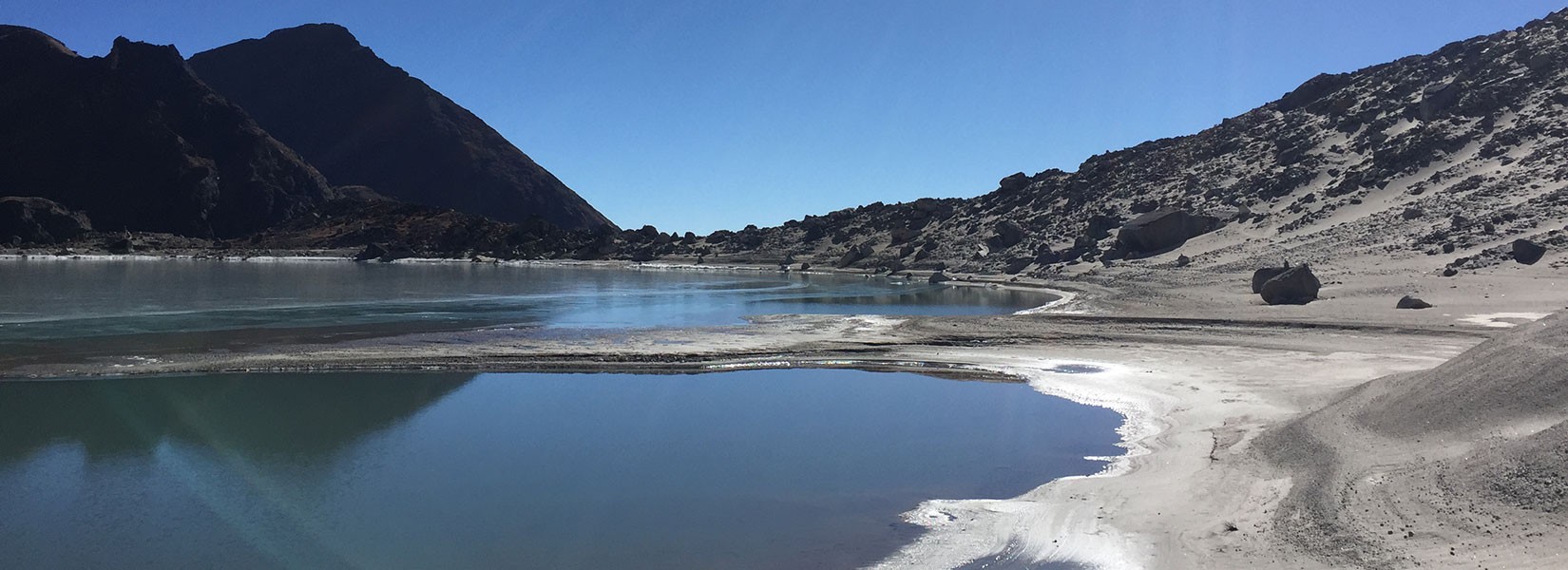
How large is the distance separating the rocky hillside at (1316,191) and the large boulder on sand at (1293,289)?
6896 millimetres

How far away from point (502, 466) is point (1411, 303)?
28.3 m

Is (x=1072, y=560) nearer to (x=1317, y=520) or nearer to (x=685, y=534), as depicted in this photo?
(x=1317, y=520)

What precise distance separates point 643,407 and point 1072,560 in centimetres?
→ 1107

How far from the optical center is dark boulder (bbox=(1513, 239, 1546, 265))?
34.6m

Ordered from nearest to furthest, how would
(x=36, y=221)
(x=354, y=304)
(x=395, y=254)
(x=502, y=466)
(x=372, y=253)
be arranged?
1. (x=502, y=466)
2. (x=354, y=304)
3. (x=36, y=221)
4. (x=372, y=253)
5. (x=395, y=254)

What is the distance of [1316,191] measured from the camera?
6244 centimetres

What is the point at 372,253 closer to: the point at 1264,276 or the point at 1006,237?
the point at 1006,237

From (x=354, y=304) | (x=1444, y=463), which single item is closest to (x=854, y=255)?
(x=354, y=304)

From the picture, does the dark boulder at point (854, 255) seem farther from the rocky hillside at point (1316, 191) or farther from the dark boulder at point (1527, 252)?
the dark boulder at point (1527, 252)

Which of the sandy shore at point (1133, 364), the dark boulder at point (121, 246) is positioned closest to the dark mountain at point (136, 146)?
the dark boulder at point (121, 246)

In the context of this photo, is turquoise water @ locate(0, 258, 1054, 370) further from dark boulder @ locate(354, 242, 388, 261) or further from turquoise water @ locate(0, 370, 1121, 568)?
dark boulder @ locate(354, 242, 388, 261)

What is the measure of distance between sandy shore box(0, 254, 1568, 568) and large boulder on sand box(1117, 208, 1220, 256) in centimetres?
2007

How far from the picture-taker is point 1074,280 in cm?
5856

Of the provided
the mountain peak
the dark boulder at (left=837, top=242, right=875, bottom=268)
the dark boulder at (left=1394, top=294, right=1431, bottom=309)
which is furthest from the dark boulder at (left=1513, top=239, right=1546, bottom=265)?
the mountain peak
